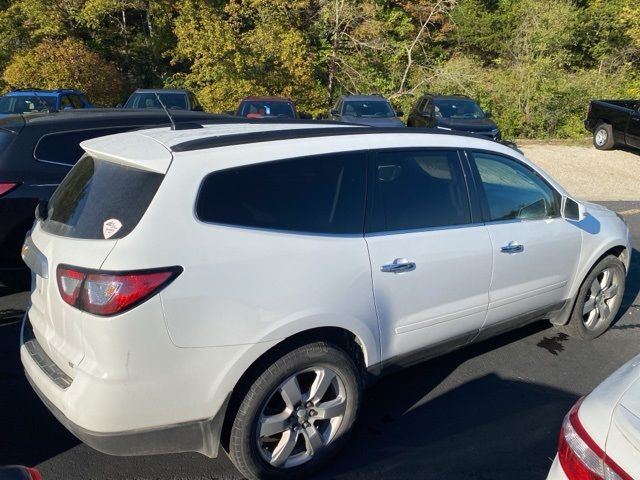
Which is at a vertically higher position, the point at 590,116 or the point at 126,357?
the point at 126,357

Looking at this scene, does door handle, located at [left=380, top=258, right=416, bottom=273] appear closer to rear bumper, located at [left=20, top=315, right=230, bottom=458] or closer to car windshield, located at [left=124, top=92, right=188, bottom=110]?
rear bumper, located at [left=20, top=315, right=230, bottom=458]

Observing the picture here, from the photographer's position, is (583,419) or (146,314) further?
(146,314)

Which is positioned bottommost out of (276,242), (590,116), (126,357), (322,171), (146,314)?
(590,116)

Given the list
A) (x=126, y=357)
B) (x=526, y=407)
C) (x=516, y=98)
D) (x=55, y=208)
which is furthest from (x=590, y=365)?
(x=516, y=98)

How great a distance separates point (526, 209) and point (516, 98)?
17.2m

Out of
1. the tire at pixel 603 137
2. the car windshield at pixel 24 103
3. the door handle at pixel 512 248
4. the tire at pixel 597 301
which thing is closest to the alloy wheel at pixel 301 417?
the door handle at pixel 512 248

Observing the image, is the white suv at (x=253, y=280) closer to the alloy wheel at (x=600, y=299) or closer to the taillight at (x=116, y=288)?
the taillight at (x=116, y=288)

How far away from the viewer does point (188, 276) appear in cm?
245

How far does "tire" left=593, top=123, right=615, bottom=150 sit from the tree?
54.9 feet

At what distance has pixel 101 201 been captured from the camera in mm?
2695

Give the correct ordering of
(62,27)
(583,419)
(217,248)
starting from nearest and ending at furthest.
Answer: (583,419)
(217,248)
(62,27)

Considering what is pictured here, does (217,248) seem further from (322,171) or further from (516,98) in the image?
(516,98)

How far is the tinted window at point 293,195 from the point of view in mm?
2645

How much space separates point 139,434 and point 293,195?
1.32 m
